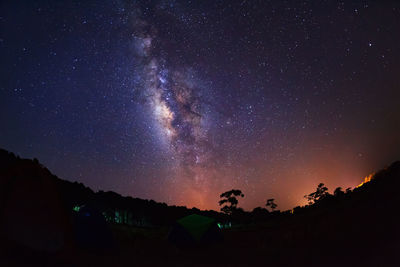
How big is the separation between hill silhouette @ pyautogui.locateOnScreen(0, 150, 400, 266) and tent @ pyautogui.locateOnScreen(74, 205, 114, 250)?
192 millimetres

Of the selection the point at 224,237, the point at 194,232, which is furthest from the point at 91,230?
the point at 224,237

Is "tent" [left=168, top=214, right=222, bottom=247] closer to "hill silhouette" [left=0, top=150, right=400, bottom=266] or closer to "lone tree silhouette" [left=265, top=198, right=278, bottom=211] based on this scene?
"hill silhouette" [left=0, top=150, right=400, bottom=266]

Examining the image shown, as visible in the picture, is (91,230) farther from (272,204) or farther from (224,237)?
(272,204)

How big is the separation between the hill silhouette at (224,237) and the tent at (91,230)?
0.19 m

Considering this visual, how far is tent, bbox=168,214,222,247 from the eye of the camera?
16328 millimetres

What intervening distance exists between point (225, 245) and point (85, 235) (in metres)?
7.89

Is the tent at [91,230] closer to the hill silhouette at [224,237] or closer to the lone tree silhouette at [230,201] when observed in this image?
the hill silhouette at [224,237]

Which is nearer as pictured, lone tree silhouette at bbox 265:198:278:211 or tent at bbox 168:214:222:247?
tent at bbox 168:214:222:247

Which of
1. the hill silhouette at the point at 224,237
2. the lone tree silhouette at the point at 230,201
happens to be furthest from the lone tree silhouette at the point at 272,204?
the hill silhouette at the point at 224,237

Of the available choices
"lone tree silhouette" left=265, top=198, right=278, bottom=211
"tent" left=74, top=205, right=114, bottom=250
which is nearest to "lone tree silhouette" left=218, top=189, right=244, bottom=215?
"lone tree silhouette" left=265, top=198, right=278, bottom=211

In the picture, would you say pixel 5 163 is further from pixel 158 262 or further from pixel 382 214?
pixel 382 214

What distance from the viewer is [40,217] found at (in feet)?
34.1

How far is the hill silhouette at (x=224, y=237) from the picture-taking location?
9930mm

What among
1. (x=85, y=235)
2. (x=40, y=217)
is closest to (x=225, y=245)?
(x=85, y=235)
